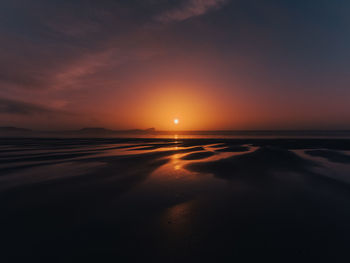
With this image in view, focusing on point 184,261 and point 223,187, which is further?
point 223,187

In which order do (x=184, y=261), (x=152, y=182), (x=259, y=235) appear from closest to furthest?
(x=184, y=261), (x=259, y=235), (x=152, y=182)

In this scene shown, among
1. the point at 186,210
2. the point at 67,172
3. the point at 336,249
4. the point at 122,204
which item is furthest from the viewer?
the point at 67,172

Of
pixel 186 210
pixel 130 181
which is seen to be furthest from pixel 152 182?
pixel 186 210

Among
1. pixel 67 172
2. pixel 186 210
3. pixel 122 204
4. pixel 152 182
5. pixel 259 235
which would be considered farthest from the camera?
pixel 67 172

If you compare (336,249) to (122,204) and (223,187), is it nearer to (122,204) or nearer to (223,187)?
(223,187)

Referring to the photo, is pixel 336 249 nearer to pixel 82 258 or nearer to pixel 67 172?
pixel 82 258

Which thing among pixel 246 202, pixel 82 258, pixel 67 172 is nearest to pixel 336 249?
pixel 246 202

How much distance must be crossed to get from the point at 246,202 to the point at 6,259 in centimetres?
563

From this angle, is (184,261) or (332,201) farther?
(332,201)

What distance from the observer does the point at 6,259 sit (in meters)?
2.94

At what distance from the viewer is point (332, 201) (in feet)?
17.1

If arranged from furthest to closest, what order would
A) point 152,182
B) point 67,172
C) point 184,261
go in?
point 67,172, point 152,182, point 184,261

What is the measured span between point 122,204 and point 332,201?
6503 mm

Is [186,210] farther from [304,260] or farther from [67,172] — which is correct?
[67,172]
